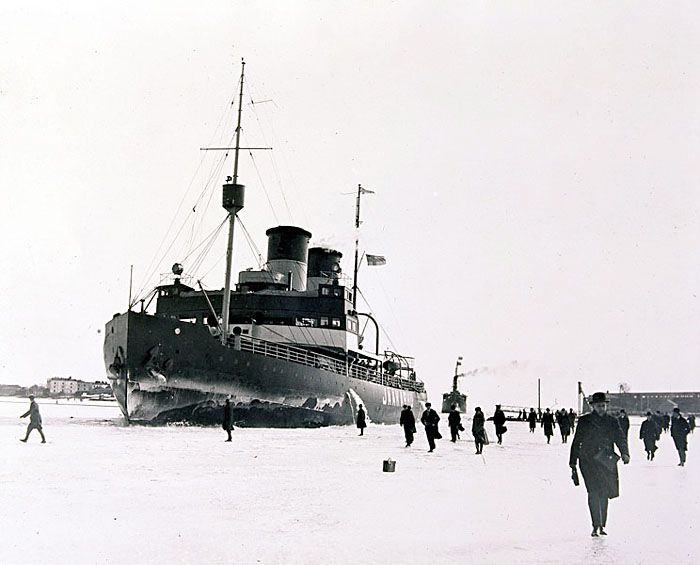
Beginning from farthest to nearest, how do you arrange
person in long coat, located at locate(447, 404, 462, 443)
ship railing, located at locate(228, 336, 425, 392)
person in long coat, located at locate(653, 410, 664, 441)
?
1. ship railing, located at locate(228, 336, 425, 392)
2. person in long coat, located at locate(447, 404, 462, 443)
3. person in long coat, located at locate(653, 410, 664, 441)

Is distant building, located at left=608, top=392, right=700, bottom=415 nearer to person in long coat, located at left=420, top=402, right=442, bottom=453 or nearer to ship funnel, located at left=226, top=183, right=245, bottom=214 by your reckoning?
ship funnel, located at left=226, top=183, right=245, bottom=214

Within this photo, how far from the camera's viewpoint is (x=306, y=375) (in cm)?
2691

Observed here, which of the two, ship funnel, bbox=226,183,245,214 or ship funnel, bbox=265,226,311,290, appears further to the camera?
ship funnel, bbox=265,226,311,290

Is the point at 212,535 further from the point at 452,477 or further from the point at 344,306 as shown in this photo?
the point at 344,306

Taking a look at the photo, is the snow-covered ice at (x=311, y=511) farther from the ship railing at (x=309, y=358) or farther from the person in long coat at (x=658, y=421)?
the ship railing at (x=309, y=358)

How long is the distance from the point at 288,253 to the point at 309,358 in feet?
24.7

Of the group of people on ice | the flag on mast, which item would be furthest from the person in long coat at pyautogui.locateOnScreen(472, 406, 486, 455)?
the flag on mast

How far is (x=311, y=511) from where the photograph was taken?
8.05 m

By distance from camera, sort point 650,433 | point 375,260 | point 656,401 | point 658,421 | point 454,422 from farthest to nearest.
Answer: point 656,401 → point 375,260 → point 658,421 → point 454,422 → point 650,433

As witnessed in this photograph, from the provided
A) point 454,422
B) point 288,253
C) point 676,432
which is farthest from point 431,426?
point 288,253

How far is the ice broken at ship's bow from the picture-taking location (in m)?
21.6

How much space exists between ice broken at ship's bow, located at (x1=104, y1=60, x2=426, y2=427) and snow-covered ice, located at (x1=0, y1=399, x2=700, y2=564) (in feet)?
21.2

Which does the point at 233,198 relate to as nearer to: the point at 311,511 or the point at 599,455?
the point at 311,511

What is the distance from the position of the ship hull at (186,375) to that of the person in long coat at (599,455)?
51.7ft
